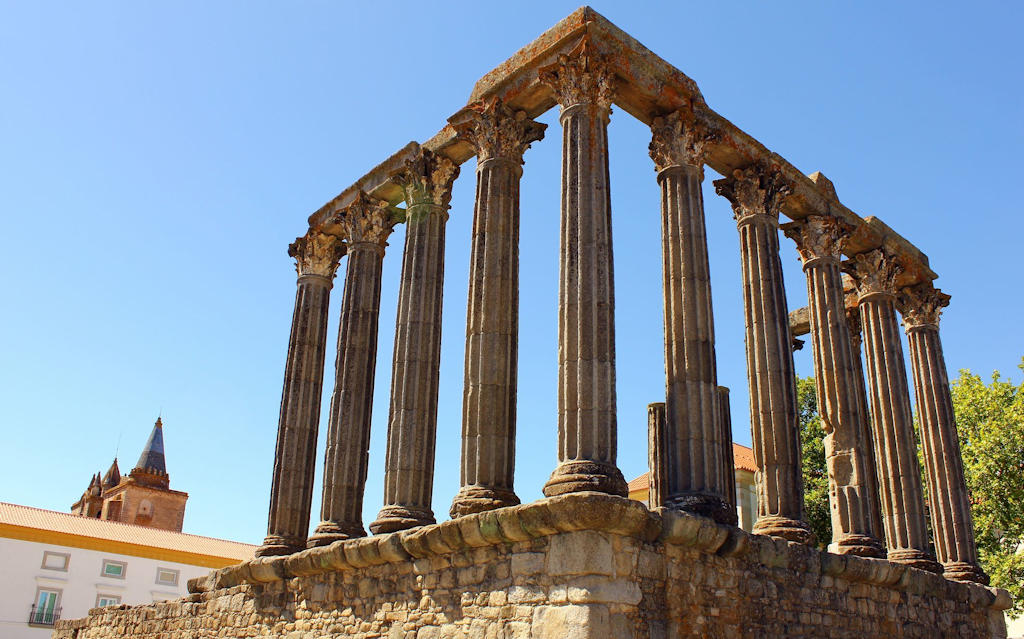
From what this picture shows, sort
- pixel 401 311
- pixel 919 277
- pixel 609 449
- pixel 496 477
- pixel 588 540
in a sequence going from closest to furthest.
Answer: pixel 588 540 < pixel 609 449 < pixel 496 477 < pixel 401 311 < pixel 919 277

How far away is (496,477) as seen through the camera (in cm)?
1194

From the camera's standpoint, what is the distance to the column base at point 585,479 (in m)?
10.2

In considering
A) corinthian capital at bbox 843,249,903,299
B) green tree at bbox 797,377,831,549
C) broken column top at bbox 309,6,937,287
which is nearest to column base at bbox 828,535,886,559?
corinthian capital at bbox 843,249,903,299

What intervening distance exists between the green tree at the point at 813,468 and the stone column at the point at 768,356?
40.3 ft

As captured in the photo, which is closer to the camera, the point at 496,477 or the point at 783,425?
the point at 496,477

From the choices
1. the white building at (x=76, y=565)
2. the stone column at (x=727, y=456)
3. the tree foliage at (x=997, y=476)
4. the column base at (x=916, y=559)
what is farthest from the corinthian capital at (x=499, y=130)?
the white building at (x=76, y=565)

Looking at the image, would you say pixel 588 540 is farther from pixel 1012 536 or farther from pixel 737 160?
pixel 1012 536

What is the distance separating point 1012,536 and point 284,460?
63.2 feet

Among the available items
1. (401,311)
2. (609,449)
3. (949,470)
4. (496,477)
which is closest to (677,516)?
(609,449)

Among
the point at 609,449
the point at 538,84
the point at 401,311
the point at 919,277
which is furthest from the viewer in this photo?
the point at 919,277

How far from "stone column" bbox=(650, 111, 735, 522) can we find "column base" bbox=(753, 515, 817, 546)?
47.9 inches

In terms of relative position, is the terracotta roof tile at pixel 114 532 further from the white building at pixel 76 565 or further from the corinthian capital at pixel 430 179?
the corinthian capital at pixel 430 179

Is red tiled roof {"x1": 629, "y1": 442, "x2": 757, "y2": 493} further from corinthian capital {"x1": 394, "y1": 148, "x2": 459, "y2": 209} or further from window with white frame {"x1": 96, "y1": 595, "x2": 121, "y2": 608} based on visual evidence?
window with white frame {"x1": 96, "y1": 595, "x2": 121, "y2": 608}

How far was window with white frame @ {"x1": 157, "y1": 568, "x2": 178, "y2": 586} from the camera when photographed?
43094 millimetres
